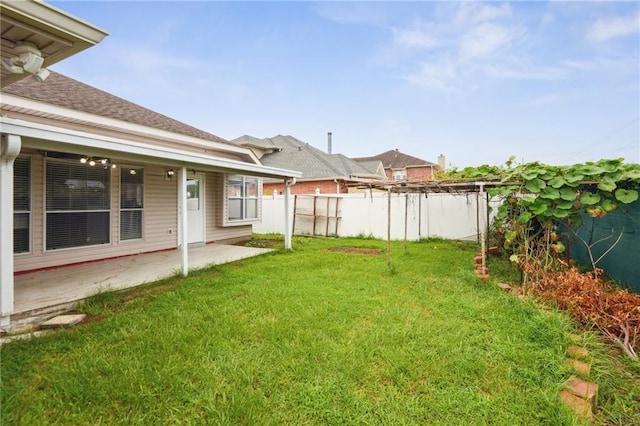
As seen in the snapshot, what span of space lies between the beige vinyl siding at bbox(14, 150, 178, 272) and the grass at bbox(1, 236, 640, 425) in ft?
7.77

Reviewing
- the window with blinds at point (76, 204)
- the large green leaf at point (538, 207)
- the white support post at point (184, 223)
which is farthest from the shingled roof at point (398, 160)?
the large green leaf at point (538, 207)

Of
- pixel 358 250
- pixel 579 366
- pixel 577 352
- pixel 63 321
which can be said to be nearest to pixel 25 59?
pixel 63 321

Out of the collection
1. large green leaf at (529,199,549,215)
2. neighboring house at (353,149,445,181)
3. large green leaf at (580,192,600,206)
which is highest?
neighboring house at (353,149,445,181)

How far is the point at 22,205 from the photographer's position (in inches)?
210

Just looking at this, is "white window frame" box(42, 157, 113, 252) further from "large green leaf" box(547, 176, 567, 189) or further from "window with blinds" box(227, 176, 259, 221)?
"large green leaf" box(547, 176, 567, 189)

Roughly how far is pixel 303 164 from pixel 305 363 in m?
17.5

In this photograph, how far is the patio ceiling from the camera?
7.79 ft

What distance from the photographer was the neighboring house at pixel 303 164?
18172 mm

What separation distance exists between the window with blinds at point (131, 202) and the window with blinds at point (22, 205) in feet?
5.46

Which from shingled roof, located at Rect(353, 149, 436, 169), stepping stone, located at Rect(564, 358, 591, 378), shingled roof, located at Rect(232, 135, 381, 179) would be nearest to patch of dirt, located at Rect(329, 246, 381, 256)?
stepping stone, located at Rect(564, 358, 591, 378)

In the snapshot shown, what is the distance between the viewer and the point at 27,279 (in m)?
5.08

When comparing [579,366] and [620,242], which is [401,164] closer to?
[620,242]

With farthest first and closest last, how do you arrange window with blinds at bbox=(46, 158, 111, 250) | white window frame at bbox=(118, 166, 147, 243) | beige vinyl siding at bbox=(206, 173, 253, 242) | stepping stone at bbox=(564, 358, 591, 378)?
beige vinyl siding at bbox=(206, 173, 253, 242) < white window frame at bbox=(118, 166, 147, 243) < window with blinds at bbox=(46, 158, 111, 250) < stepping stone at bbox=(564, 358, 591, 378)

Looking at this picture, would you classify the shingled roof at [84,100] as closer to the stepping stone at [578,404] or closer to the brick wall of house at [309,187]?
the stepping stone at [578,404]
